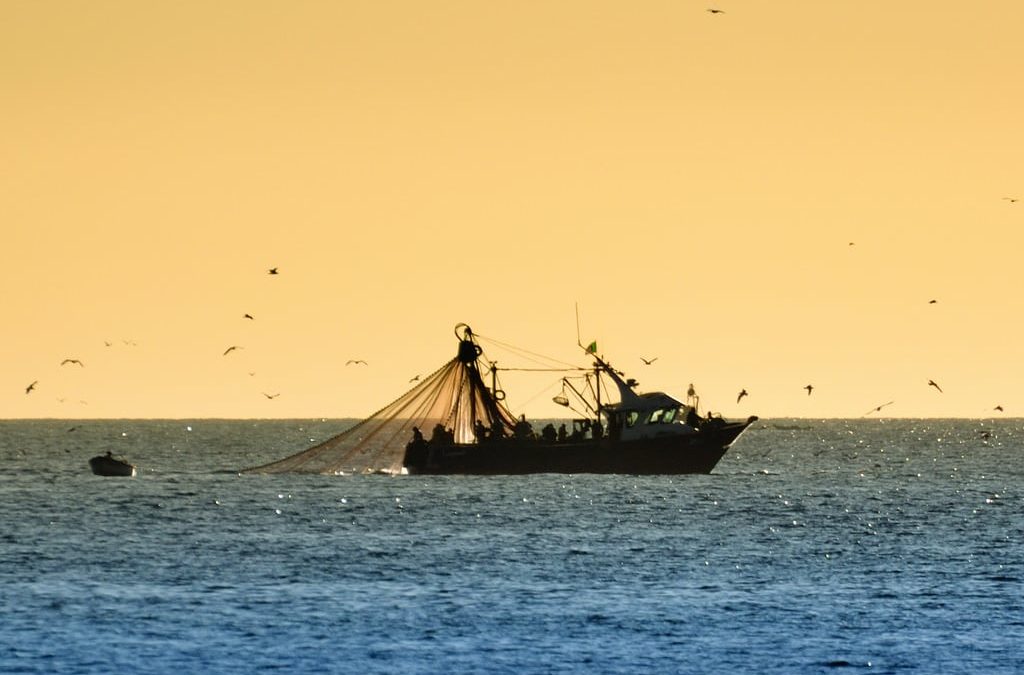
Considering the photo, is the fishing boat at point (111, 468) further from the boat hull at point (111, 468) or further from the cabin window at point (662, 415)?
the cabin window at point (662, 415)

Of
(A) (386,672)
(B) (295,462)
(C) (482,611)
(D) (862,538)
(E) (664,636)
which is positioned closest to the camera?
(A) (386,672)

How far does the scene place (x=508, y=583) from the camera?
6575cm

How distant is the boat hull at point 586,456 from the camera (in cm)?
13425

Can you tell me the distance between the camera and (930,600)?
2443 inches

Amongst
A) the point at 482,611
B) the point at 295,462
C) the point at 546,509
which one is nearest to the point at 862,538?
the point at 546,509

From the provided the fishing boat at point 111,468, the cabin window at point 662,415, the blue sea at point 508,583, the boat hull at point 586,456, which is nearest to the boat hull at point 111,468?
the fishing boat at point 111,468

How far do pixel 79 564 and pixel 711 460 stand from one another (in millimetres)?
73561

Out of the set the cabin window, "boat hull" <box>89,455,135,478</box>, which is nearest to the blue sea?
the cabin window

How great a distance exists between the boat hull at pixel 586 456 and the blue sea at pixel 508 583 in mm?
13956

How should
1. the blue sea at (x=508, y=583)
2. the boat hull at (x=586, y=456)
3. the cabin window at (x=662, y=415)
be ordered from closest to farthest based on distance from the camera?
1. the blue sea at (x=508, y=583)
2. the cabin window at (x=662, y=415)
3. the boat hull at (x=586, y=456)

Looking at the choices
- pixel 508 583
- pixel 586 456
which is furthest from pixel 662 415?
pixel 508 583

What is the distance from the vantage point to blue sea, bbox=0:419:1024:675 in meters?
50.6

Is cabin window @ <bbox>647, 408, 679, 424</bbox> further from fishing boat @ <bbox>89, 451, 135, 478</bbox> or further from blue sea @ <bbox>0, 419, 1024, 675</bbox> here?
fishing boat @ <bbox>89, 451, 135, 478</bbox>

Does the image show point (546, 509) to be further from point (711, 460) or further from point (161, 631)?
point (161, 631)
